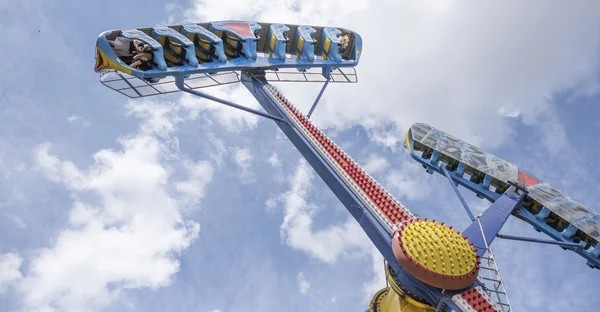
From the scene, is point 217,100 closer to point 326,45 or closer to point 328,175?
point 328,175

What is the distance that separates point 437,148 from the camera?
3100 cm

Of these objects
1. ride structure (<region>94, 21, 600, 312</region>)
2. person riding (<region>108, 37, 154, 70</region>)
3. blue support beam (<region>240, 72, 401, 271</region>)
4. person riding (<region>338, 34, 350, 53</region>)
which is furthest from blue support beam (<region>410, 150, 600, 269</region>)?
person riding (<region>108, 37, 154, 70</region>)

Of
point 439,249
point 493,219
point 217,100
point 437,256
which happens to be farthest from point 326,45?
point 437,256

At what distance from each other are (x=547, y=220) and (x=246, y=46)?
59.8ft

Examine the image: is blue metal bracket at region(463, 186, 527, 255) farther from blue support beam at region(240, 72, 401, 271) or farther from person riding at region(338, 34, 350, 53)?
person riding at region(338, 34, 350, 53)

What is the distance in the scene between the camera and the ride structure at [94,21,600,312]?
16.9 m

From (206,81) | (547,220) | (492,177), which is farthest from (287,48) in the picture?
(547,220)

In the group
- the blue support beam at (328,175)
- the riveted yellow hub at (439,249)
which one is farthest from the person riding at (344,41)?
the riveted yellow hub at (439,249)

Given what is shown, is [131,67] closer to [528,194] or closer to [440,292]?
[440,292]

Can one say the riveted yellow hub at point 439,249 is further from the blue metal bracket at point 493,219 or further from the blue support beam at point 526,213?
the blue support beam at point 526,213

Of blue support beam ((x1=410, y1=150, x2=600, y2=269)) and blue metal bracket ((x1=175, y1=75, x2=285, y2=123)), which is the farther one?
blue support beam ((x1=410, y1=150, x2=600, y2=269))

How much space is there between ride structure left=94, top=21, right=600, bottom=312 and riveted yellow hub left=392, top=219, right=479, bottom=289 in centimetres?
3

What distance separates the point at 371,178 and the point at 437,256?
236 inches

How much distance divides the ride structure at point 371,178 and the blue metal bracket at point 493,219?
0.19 feet
